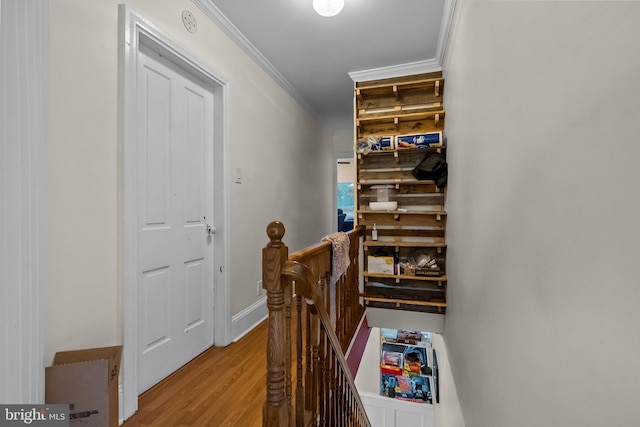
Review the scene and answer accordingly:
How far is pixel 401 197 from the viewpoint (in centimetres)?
312

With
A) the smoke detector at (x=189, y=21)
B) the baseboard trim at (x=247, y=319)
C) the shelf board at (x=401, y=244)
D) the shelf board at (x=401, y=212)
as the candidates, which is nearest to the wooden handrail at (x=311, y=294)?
the baseboard trim at (x=247, y=319)

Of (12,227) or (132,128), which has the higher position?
(132,128)

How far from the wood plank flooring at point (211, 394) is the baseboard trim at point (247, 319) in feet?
0.68

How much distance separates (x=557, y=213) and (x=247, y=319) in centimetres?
244

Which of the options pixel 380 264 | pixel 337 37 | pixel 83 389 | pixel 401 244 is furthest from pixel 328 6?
pixel 83 389

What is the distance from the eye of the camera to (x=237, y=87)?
2510mm

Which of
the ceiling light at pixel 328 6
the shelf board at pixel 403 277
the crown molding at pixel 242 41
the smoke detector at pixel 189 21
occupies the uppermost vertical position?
the crown molding at pixel 242 41

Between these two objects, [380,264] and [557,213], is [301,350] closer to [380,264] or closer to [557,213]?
[557,213]

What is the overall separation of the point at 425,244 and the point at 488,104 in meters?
1.59

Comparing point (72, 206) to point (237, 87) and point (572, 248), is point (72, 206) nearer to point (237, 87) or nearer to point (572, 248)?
point (237, 87)

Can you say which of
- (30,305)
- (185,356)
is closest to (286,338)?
(30,305)

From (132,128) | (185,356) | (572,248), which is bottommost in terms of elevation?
(185,356)

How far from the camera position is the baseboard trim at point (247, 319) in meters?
2.41

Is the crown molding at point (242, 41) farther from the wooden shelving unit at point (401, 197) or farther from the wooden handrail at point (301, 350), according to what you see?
the wooden handrail at point (301, 350)
